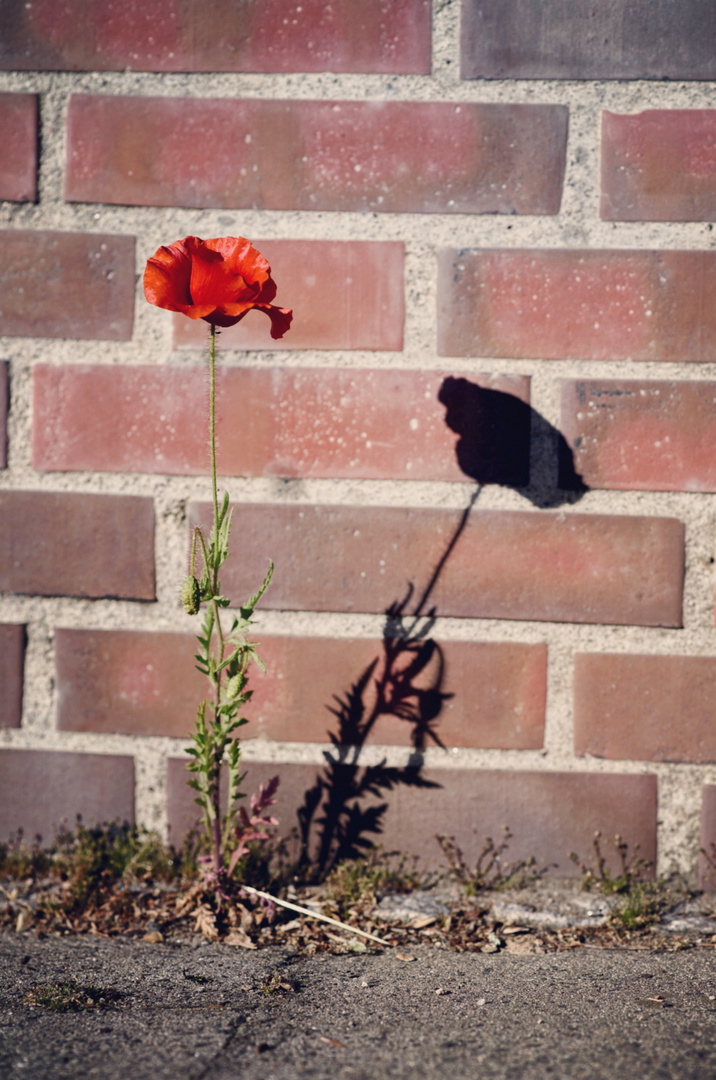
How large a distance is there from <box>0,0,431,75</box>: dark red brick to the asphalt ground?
1190 mm

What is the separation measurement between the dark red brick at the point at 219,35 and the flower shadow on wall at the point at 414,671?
485mm

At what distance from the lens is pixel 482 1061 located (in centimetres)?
68

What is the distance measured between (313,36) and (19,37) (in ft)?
1.40

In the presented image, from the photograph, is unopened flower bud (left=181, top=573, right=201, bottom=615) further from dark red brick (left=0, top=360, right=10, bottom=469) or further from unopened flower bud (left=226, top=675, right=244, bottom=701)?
dark red brick (left=0, top=360, right=10, bottom=469)

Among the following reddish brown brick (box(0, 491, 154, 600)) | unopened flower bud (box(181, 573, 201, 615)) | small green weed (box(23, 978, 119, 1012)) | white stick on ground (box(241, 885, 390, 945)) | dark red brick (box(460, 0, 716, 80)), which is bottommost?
small green weed (box(23, 978, 119, 1012))

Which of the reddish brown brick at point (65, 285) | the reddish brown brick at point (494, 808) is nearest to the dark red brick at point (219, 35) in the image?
the reddish brown brick at point (65, 285)

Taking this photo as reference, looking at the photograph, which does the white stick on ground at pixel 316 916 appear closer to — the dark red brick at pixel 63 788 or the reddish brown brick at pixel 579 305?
the dark red brick at pixel 63 788

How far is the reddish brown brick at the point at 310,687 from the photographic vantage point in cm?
108

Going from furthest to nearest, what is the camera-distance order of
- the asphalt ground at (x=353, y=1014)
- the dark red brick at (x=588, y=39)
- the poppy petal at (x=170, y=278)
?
the dark red brick at (x=588, y=39) → the poppy petal at (x=170, y=278) → the asphalt ground at (x=353, y=1014)

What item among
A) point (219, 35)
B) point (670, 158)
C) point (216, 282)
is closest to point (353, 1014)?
point (216, 282)

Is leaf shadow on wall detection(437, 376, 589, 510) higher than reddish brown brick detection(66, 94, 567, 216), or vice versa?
reddish brown brick detection(66, 94, 567, 216)

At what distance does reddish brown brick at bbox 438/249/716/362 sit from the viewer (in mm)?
1047

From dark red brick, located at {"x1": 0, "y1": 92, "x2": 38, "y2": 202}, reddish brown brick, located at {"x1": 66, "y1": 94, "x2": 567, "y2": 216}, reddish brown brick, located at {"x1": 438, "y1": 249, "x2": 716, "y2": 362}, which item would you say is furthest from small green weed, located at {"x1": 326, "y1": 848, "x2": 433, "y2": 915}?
dark red brick, located at {"x1": 0, "y1": 92, "x2": 38, "y2": 202}

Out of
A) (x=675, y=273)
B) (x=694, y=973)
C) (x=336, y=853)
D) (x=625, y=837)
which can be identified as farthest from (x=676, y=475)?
(x=336, y=853)
